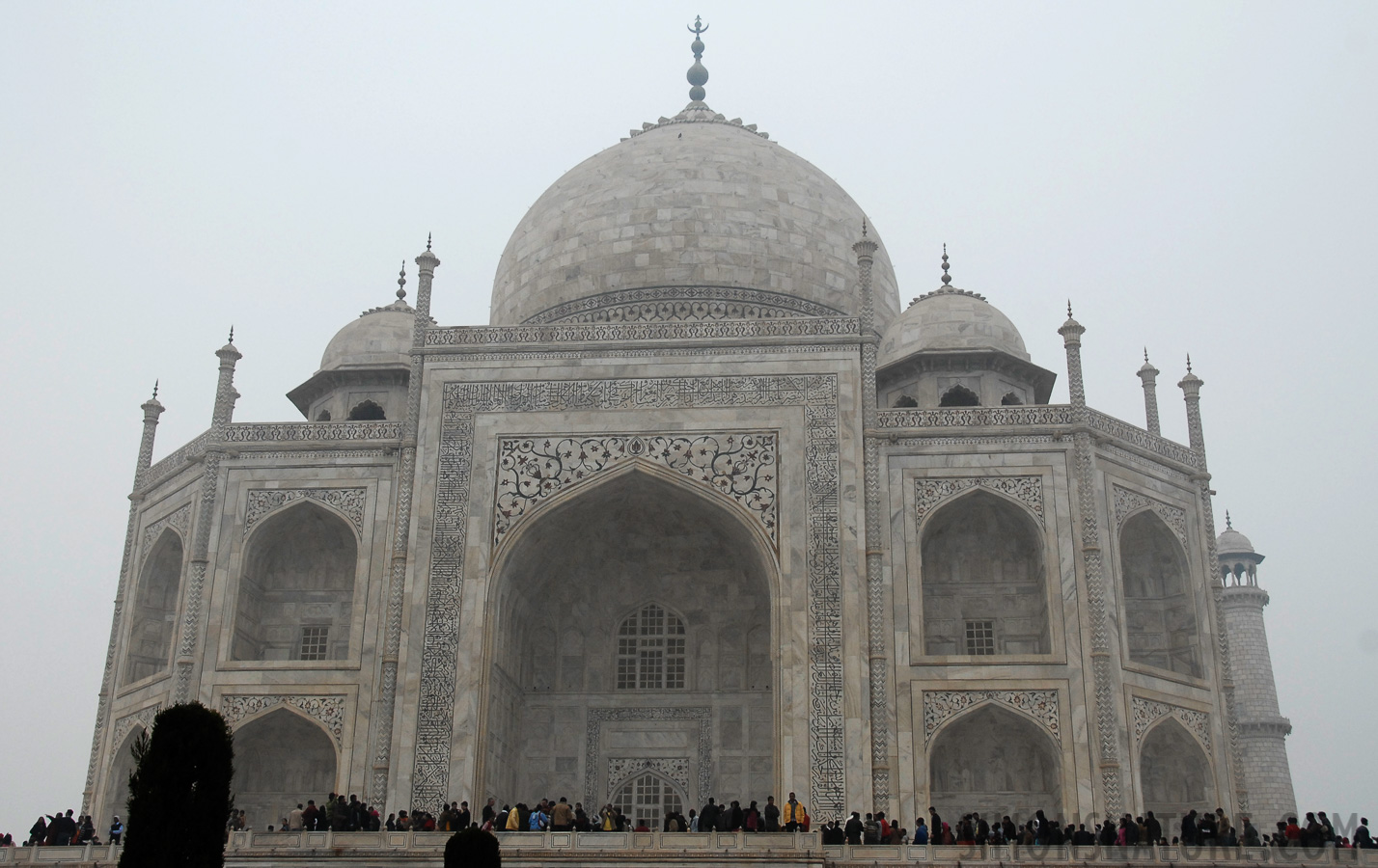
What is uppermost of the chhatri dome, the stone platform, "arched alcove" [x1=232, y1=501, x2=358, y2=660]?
the chhatri dome

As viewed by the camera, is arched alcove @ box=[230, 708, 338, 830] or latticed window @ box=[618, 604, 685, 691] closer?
arched alcove @ box=[230, 708, 338, 830]

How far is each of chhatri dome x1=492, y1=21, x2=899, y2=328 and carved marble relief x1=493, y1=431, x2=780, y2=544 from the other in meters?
4.00

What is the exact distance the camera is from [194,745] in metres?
9.98

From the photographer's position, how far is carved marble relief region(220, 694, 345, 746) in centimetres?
1766

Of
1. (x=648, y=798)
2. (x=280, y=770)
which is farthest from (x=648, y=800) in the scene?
(x=280, y=770)

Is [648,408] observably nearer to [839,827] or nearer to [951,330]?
[951,330]

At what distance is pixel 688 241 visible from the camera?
22.5 m

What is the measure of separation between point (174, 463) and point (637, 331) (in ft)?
22.6

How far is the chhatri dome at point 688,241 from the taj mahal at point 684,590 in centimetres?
294

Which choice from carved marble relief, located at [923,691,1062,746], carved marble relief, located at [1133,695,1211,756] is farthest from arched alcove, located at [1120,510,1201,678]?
carved marble relief, located at [923,691,1062,746]

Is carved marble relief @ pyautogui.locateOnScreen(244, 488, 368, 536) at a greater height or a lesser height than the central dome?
lesser

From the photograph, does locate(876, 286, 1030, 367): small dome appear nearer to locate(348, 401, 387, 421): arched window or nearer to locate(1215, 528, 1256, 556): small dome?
locate(348, 401, 387, 421): arched window

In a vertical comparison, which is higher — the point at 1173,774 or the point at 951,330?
the point at 951,330

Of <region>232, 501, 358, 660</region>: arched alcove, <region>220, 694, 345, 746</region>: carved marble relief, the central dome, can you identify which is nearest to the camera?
<region>220, 694, 345, 746</region>: carved marble relief
